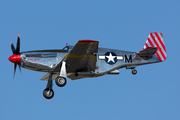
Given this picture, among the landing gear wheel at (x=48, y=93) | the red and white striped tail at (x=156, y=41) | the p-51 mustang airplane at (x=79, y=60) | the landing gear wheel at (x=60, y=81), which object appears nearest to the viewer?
the p-51 mustang airplane at (x=79, y=60)

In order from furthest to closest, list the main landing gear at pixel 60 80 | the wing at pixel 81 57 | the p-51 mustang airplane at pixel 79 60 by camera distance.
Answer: the main landing gear at pixel 60 80 → the p-51 mustang airplane at pixel 79 60 → the wing at pixel 81 57

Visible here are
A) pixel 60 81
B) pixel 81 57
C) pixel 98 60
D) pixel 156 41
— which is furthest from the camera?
pixel 156 41

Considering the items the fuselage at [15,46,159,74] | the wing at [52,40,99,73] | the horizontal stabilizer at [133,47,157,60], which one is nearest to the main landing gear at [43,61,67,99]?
the wing at [52,40,99,73]

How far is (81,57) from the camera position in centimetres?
1889

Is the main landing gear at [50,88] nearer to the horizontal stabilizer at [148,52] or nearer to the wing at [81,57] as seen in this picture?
the wing at [81,57]

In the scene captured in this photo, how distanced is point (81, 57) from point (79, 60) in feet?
1.04

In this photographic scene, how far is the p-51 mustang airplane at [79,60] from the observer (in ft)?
61.2

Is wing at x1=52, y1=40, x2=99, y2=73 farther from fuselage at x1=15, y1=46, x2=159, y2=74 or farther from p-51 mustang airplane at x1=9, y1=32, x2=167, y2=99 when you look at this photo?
fuselage at x1=15, y1=46, x2=159, y2=74

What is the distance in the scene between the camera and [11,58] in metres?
19.1

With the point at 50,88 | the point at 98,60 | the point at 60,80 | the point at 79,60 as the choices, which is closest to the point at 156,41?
the point at 98,60

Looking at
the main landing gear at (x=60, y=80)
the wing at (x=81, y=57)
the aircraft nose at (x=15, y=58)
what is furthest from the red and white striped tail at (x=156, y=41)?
the aircraft nose at (x=15, y=58)

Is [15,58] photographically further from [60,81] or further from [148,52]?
[148,52]

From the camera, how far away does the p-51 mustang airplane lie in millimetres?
18656

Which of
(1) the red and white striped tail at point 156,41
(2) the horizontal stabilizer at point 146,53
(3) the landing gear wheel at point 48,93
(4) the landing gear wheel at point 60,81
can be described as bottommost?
(3) the landing gear wheel at point 48,93
